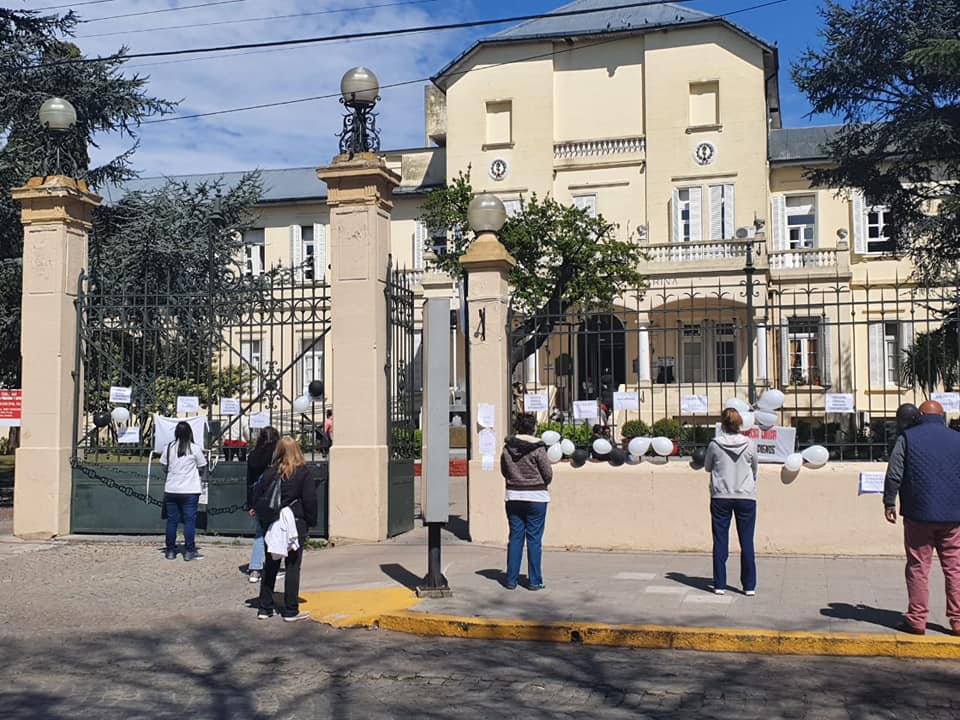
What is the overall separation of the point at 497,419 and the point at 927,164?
59.7 ft

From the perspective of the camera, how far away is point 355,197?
40.9 ft

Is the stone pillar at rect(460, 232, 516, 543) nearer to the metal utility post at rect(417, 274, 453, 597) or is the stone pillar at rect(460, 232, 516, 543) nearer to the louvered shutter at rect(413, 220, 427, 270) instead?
the metal utility post at rect(417, 274, 453, 597)

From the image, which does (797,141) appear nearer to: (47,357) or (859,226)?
(859,226)

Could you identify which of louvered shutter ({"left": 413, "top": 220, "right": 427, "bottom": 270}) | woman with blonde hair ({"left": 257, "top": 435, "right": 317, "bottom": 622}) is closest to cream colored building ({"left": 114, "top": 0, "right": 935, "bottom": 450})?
louvered shutter ({"left": 413, "top": 220, "right": 427, "bottom": 270})

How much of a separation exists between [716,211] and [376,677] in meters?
29.3

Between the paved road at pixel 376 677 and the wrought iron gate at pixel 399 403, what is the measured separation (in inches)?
151

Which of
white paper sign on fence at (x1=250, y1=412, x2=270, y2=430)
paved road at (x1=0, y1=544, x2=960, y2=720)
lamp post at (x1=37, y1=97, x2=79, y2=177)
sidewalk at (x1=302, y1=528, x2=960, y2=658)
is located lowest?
paved road at (x1=0, y1=544, x2=960, y2=720)

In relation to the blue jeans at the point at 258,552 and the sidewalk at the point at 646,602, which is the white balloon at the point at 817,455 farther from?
the blue jeans at the point at 258,552

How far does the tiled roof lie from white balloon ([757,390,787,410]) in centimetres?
2515

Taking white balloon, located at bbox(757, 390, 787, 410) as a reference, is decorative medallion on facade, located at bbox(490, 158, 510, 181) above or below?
above

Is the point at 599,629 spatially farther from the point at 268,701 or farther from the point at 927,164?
the point at 927,164

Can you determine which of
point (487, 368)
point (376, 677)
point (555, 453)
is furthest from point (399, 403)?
point (376, 677)

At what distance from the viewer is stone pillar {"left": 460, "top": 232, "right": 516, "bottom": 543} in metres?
12.0

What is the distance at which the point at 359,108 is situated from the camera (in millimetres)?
12594
